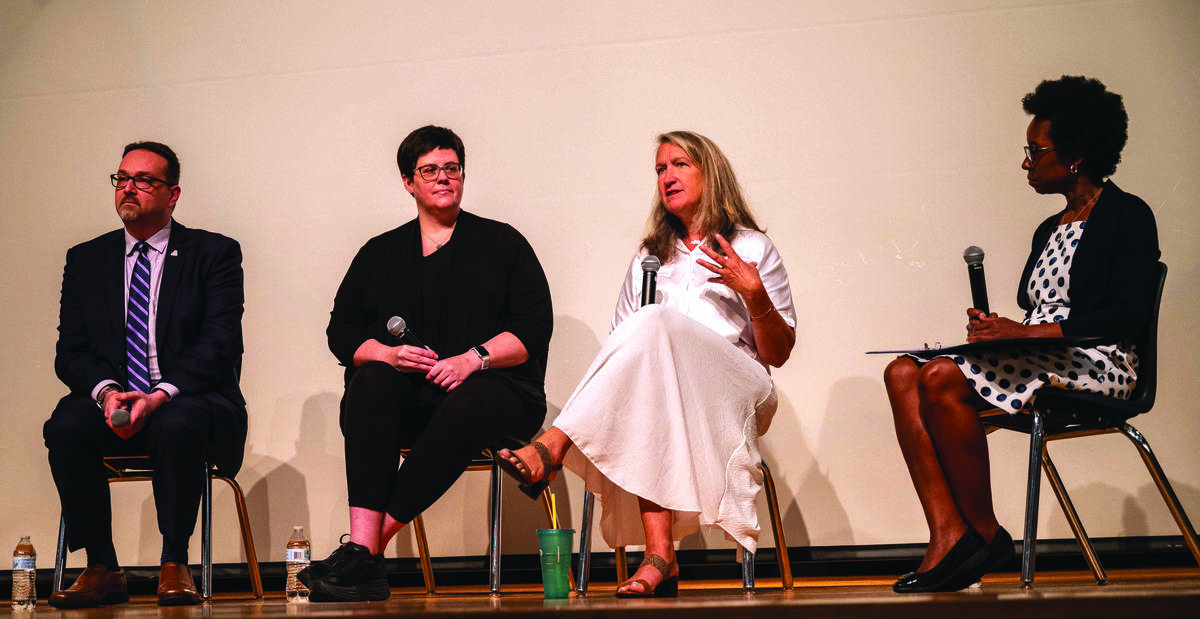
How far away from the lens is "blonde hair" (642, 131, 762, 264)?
2748 mm

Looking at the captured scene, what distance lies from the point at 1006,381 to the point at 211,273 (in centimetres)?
222

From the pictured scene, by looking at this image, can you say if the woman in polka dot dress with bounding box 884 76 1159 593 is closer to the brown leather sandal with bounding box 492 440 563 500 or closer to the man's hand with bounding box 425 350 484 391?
the brown leather sandal with bounding box 492 440 563 500

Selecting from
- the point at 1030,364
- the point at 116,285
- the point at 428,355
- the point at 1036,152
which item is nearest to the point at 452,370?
the point at 428,355

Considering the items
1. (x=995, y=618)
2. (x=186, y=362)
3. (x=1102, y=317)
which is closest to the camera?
(x=995, y=618)

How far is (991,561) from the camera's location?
6.53 feet

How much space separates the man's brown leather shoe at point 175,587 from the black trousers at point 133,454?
0.07 m

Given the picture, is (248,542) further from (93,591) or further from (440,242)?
(440,242)

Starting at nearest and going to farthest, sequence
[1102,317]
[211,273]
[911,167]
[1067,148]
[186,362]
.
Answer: [1102,317] → [1067,148] → [186,362] → [211,273] → [911,167]

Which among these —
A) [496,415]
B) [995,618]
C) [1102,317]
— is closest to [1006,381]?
[1102,317]

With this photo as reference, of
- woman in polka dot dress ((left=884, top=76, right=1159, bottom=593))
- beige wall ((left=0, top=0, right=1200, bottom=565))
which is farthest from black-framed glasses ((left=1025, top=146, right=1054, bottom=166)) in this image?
beige wall ((left=0, top=0, right=1200, bottom=565))

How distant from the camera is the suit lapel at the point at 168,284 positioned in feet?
9.36

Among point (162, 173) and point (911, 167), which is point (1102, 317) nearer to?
point (911, 167)

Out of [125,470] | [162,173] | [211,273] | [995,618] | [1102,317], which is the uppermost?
[162,173]

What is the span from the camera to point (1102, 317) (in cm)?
215
